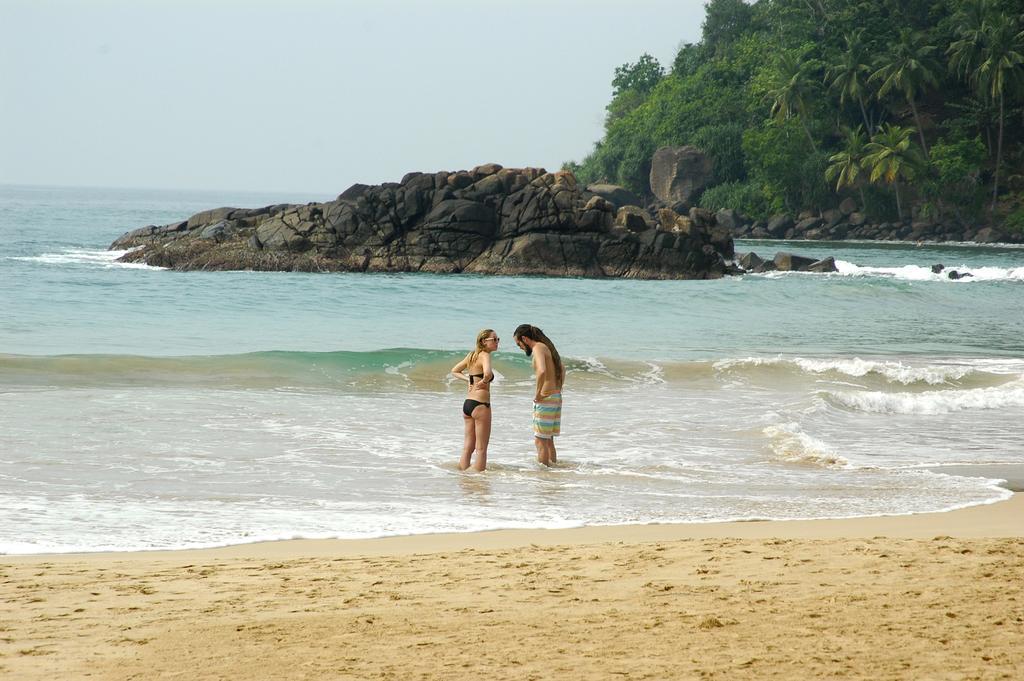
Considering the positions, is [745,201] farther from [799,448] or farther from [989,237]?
[799,448]

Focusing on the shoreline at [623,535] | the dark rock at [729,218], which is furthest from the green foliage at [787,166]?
the shoreline at [623,535]

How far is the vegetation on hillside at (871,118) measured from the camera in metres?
65.4

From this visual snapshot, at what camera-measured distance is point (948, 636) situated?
4.72m

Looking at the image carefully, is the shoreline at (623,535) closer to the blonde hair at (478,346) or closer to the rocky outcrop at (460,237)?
the blonde hair at (478,346)

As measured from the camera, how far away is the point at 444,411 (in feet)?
44.3

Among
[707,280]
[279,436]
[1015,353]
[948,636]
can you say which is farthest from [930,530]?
[707,280]

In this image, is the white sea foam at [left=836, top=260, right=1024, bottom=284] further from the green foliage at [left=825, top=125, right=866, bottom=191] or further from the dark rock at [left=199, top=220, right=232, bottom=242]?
the dark rock at [left=199, top=220, right=232, bottom=242]

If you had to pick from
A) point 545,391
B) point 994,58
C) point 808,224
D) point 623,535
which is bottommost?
point 623,535

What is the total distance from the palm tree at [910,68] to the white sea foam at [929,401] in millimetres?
54873

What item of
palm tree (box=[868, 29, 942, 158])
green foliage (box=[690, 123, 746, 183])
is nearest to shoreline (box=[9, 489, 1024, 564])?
palm tree (box=[868, 29, 942, 158])

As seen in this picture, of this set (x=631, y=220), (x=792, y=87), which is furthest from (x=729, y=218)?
(x=631, y=220)

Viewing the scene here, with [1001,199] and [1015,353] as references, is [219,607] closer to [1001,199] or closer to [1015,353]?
[1015,353]

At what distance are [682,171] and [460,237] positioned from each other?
38818mm

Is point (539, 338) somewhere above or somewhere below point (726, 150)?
below
